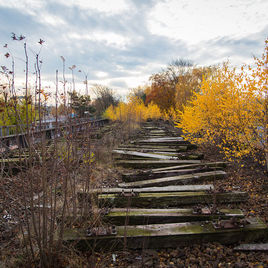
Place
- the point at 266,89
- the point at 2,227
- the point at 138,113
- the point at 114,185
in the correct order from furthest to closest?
the point at 138,113
the point at 114,185
the point at 266,89
the point at 2,227

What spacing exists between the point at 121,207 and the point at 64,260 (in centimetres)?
147

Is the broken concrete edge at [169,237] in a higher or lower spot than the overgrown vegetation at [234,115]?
lower

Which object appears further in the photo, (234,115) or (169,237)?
(234,115)

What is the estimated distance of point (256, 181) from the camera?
17.1 feet

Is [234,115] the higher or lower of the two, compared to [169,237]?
higher

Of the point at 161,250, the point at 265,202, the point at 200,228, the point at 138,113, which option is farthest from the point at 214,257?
the point at 138,113

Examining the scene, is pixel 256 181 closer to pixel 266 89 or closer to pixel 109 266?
pixel 266 89

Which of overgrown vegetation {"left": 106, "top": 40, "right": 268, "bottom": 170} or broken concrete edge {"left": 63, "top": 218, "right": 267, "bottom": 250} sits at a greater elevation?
overgrown vegetation {"left": 106, "top": 40, "right": 268, "bottom": 170}

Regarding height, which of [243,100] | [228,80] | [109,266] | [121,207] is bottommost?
[109,266]

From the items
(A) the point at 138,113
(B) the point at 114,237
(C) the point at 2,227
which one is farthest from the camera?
(A) the point at 138,113

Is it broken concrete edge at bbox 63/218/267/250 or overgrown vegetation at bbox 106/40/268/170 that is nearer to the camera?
broken concrete edge at bbox 63/218/267/250

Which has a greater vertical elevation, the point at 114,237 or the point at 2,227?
the point at 114,237

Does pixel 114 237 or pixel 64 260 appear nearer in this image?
pixel 64 260

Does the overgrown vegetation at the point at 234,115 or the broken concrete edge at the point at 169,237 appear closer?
the broken concrete edge at the point at 169,237
